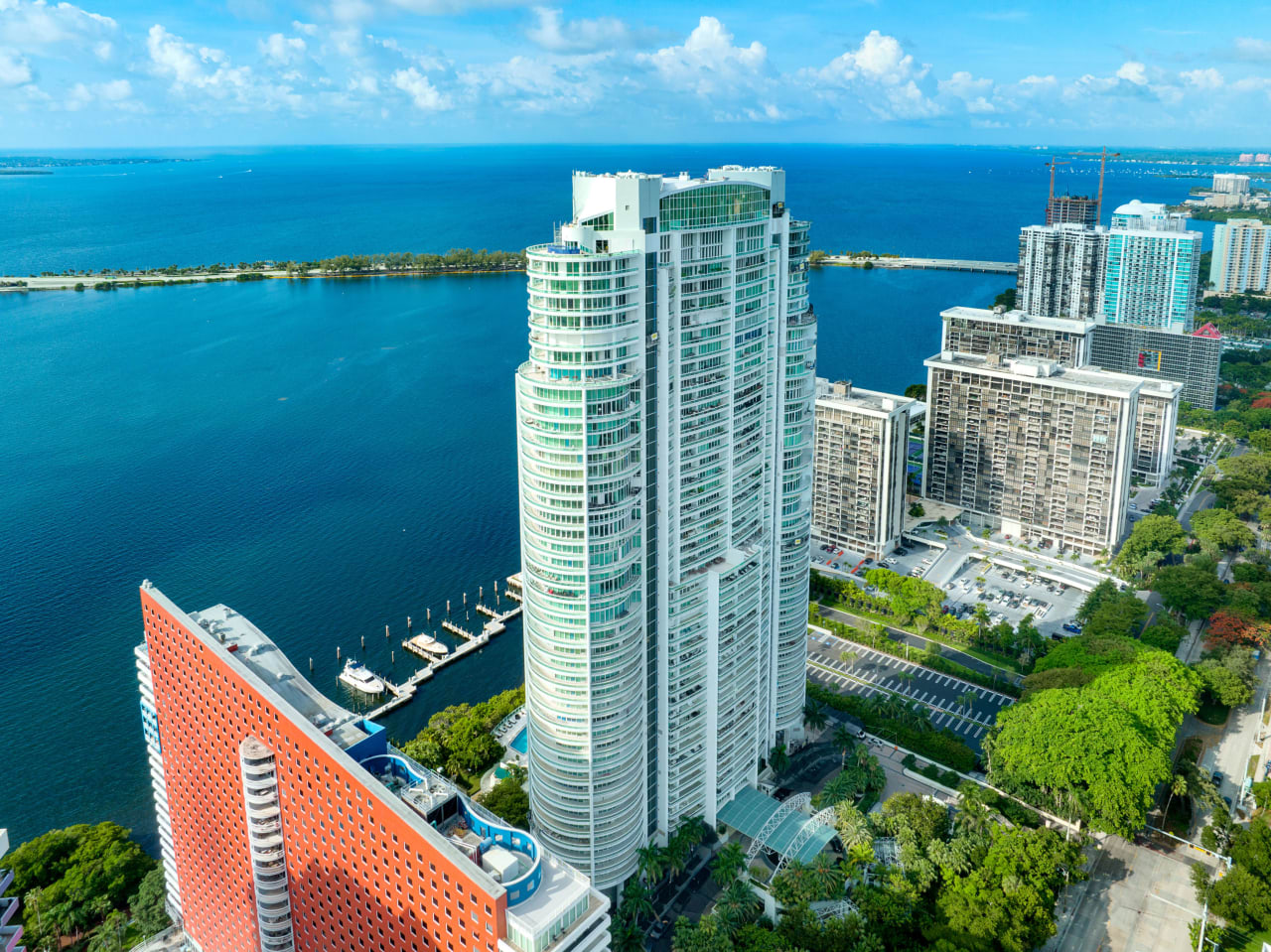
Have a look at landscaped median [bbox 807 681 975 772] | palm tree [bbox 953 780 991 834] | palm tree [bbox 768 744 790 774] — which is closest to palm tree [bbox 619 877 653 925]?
palm tree [bbox 768 744 790 774]

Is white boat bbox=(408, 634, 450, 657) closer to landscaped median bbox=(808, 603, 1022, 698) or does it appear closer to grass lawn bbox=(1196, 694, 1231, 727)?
landscaped median bbox=(808, 603, 1022, 698)

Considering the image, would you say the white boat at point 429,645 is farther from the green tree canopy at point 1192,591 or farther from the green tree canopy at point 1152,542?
the green tree canopy at point 1152,542

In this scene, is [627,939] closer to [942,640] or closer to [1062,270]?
[942,640]

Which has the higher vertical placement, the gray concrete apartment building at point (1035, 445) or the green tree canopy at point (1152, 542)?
the gray concrete apartment building at point (1035, 445)

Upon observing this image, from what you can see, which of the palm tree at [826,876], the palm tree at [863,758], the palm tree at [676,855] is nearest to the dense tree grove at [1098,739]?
the palm tree at [863,758]

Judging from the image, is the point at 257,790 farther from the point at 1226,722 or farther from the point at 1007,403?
the point at 1007,403

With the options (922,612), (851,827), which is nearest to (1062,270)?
(922,612)

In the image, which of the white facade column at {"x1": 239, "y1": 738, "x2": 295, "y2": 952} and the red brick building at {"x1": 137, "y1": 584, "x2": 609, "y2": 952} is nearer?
the red brick building at {"x1": 137, "y1": 584, "x2": 609, "y2": 952}
